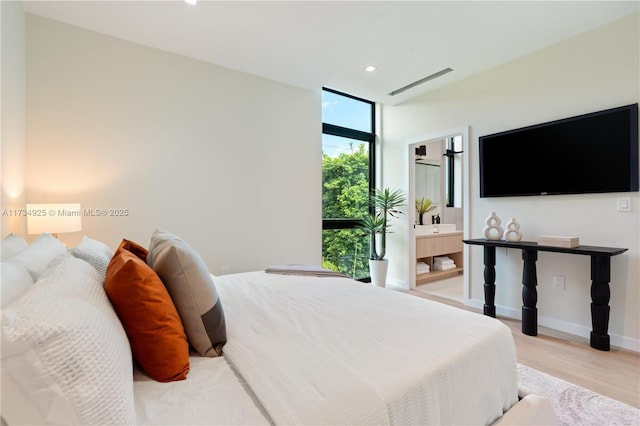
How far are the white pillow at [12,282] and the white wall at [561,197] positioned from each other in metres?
3.74

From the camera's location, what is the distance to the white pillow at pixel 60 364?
512mm

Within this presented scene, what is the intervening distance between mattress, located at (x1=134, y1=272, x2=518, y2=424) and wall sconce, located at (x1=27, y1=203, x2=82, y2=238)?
5.16ft

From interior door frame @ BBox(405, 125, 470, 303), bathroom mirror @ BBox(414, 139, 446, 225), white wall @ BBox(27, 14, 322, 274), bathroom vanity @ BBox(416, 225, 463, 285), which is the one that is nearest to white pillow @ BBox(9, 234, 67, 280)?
white wall @ BBox(27, 14, 322, 274)

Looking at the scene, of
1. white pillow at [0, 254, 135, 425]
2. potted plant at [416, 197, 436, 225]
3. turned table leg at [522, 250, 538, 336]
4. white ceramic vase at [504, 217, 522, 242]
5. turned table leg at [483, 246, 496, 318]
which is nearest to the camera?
white pillow at [0, 254, 135, 425]

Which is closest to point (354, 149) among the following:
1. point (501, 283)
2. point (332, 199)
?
point (332, 199)

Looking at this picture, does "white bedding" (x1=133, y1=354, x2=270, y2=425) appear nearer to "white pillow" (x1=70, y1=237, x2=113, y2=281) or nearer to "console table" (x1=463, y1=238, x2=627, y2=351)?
"white pillow" (x1=70, y1=237, x2=113, y2=281)

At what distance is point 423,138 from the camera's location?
4074mm

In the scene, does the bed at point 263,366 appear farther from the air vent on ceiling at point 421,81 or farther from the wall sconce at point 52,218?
the air vent on ceiling at point 421,81

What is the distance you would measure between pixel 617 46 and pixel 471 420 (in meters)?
3.32

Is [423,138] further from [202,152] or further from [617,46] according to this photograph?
[202,152]

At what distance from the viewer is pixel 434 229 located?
16.8 feet

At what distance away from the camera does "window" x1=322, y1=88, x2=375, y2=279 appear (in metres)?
4.27

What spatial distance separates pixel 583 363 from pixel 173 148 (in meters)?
3.97

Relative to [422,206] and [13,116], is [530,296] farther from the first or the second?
[13,116]
